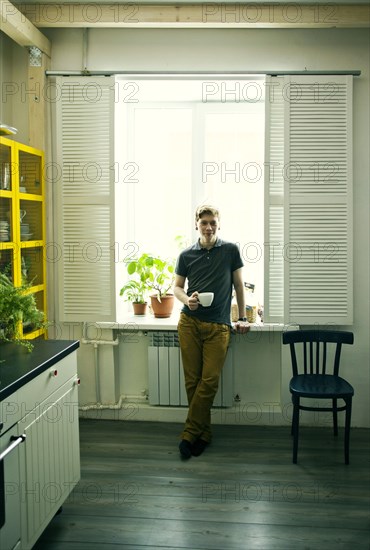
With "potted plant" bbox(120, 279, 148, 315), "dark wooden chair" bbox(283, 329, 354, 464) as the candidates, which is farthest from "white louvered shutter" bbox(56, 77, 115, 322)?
"dark wooden chair" bbox(283, 329, 354, 464)

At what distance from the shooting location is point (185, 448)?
325 centimetres

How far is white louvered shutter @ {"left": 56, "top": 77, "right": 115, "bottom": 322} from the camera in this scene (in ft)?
12.0

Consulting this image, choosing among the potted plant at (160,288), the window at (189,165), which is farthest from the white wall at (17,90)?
the potted plant at (160,288)

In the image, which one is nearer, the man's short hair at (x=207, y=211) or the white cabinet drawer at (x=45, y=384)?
the white cabinet drawer at (x=45, y=384)

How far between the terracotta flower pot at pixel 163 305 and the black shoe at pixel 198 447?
3.18 feet

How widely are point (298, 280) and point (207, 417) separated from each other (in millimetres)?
1116

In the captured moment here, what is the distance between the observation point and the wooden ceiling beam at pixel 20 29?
10.1ft

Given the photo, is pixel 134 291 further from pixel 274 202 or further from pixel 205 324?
pixel 274 202

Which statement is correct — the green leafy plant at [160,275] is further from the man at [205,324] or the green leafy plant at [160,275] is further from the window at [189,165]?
the man at [205,324]

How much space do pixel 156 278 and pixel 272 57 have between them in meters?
1.76

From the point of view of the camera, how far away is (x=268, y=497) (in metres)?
2.76

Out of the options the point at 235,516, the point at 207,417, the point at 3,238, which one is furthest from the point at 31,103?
the point at 235,516

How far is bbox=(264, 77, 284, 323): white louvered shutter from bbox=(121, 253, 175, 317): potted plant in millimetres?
733

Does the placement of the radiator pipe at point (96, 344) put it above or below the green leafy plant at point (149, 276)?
below
